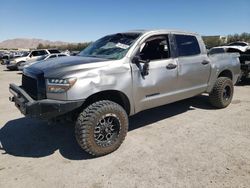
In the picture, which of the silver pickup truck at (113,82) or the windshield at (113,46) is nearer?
the silver pickup truck at (113,82)

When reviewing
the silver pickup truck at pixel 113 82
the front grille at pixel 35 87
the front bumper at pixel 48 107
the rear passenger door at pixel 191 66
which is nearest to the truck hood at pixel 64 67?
the silver pickup truck at pixel 113 82

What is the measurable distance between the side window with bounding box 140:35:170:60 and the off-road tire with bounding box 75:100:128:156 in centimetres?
141

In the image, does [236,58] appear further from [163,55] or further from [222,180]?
[222,180]

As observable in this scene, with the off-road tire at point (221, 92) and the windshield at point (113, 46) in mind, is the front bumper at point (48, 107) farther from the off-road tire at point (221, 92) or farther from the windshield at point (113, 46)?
the off-road tire at point (221, 92)

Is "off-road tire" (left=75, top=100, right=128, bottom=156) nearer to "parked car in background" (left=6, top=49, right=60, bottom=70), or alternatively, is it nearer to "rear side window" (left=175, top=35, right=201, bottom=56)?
"rear side window" (left=175, top=35, right=201, bottom=56)

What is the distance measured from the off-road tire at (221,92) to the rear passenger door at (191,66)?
0.48 metres

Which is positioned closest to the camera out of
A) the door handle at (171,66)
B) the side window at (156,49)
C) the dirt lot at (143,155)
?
the dirt lot at (143,155)

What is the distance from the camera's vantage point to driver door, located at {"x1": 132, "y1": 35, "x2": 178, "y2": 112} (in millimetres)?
4211

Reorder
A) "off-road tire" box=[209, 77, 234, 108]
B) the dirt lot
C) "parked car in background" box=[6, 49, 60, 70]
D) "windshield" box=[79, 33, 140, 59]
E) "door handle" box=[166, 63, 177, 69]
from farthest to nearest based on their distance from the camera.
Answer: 1. "parked car in background" box=[6, 49, 60, 70]
2. "off-road tire" box=[209, 77, 234, 108]
3. "door handle" box=[166, 63, 177, 69]
4. "windshield" box=[79, 33, 140, 59]
5. the dirt lot

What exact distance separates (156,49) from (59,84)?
2314mm

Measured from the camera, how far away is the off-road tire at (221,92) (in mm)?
5977

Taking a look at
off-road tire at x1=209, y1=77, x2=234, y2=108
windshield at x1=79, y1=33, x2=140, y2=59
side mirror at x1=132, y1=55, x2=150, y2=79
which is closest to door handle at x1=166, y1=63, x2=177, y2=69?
side mirror at x1=132, y1=55, x2=150, y2=79

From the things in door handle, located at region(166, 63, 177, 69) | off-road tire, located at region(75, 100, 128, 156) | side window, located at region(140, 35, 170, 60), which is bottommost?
off-road tire, located at region(75, 100, 128, 156)

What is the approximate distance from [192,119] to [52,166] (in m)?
3.20
